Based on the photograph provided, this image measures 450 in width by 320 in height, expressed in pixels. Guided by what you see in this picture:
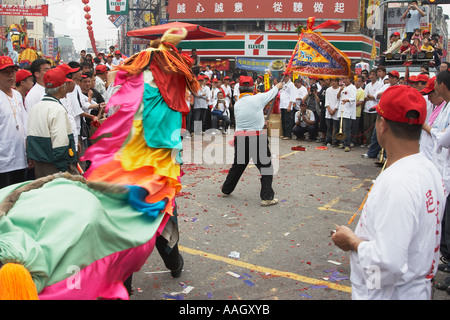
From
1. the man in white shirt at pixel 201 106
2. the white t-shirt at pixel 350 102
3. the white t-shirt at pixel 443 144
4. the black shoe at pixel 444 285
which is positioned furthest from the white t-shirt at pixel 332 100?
the black shoe at pixel 444 285

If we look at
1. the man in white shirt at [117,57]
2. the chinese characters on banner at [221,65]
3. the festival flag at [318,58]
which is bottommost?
the festival flag at [318,58]

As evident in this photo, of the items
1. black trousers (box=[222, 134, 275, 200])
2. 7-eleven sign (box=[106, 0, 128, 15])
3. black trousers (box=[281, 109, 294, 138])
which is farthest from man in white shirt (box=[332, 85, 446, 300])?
7-eleven sign (box=[106, 0, 128, 15])

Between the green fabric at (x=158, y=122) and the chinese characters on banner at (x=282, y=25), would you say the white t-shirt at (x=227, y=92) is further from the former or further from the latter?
the chinese characters on banner at (x=282, y=25)

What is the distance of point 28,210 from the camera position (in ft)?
8.24

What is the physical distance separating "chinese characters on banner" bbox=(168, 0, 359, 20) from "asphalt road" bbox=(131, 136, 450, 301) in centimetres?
1966

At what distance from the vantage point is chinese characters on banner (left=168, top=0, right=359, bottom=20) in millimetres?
26500

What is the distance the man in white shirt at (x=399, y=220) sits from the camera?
193 cm

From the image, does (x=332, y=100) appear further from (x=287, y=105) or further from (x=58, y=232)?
(x=58, y=232)

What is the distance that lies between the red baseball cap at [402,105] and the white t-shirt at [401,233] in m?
0.20

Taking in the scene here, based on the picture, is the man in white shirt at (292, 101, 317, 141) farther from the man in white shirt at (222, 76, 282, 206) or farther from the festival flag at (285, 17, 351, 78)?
the man in white shirt at (222, 76, 282, 206)
